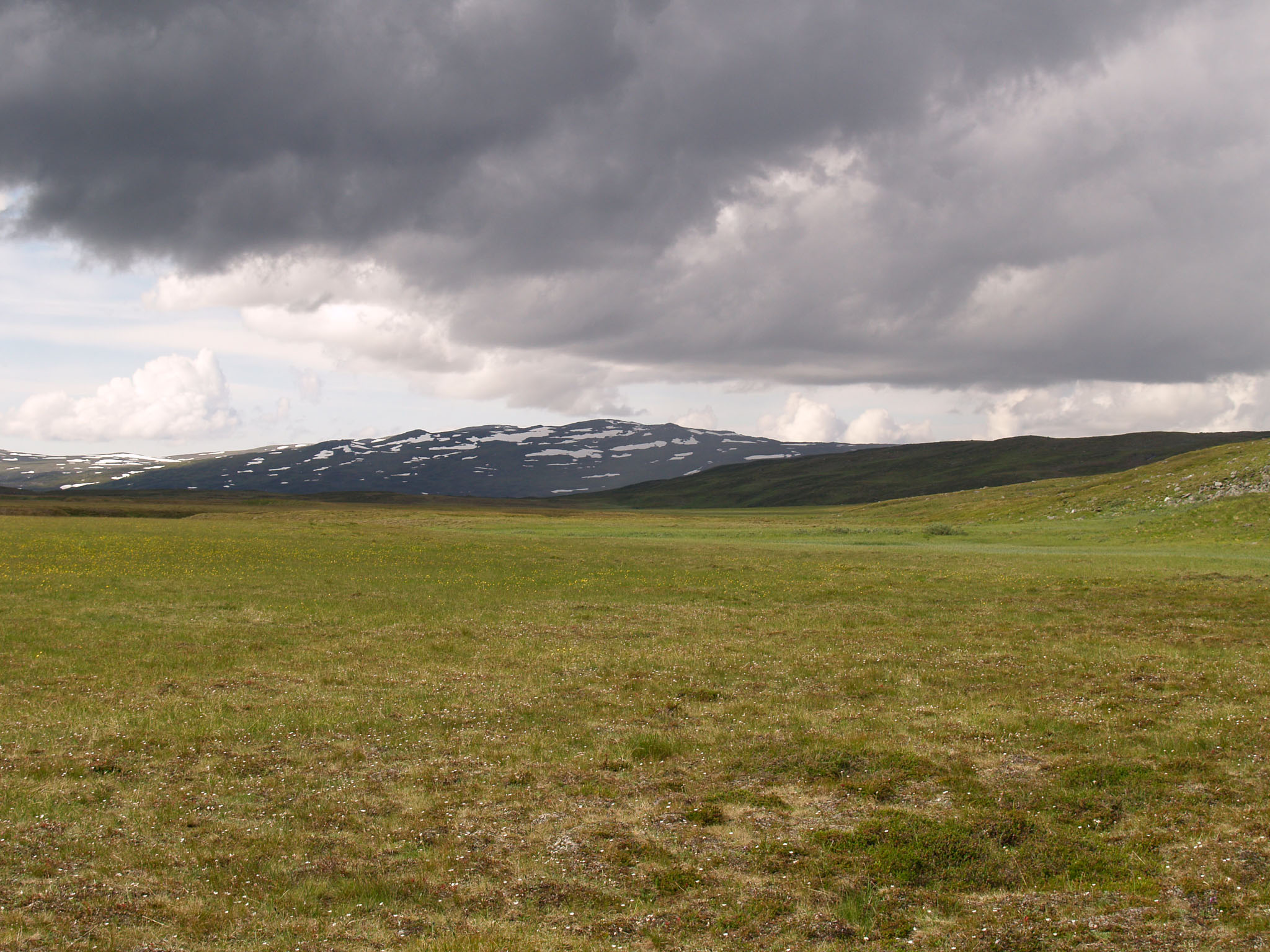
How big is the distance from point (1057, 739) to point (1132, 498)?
84.9m

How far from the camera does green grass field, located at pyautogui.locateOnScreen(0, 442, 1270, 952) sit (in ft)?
33.8

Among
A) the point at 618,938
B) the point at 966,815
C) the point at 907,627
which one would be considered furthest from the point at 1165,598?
the point at 618,938

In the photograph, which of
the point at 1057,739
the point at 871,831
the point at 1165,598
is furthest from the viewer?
the point at 1165,598

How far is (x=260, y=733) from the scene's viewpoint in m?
17.9

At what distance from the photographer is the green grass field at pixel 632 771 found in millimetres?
10312

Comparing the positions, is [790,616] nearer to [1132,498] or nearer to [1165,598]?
[1165,598]

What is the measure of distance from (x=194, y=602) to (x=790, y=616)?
2573 cm

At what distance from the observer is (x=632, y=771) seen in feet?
51.9

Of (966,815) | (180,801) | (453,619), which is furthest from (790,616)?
(180,801)

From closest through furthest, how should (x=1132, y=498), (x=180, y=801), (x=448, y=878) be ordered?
1. (x=448, y=878)
2. (x=180, y=801)
3. (x=1132, y=498)

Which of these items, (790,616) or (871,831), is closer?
(871,831)

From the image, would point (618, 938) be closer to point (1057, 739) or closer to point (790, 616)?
point (1057, 739)

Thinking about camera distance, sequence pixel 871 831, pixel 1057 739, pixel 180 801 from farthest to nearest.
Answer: pixel 1057 739
pixel 180 801
pixel 871 831

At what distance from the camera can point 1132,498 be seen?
8912cm
